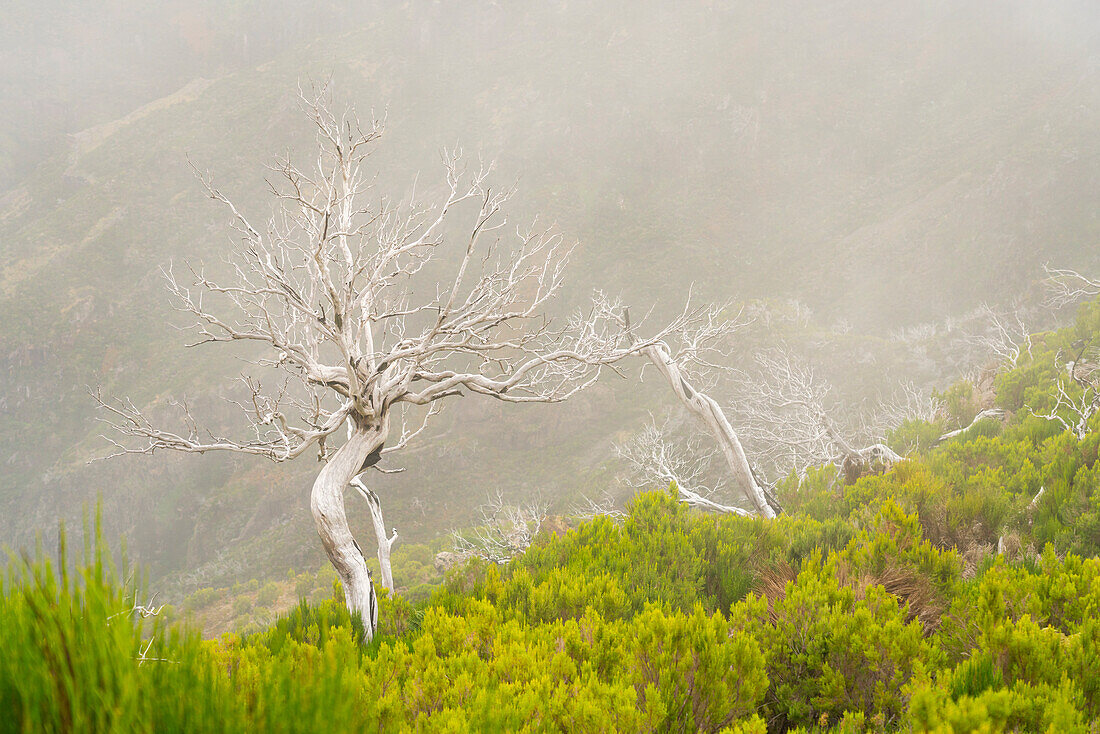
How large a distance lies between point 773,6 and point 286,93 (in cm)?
4134

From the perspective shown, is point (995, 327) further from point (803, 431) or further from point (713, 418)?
point (713, 418)

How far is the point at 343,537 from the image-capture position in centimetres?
413

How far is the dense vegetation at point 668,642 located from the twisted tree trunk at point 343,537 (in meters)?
0.17

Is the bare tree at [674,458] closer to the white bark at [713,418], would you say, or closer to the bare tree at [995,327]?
the white bark at [713,418]

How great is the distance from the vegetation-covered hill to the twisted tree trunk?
16539mm

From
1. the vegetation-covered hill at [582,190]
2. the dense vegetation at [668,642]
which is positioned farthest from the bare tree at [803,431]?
the vegetation-covered hill at [582,190]

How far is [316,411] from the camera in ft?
15.5

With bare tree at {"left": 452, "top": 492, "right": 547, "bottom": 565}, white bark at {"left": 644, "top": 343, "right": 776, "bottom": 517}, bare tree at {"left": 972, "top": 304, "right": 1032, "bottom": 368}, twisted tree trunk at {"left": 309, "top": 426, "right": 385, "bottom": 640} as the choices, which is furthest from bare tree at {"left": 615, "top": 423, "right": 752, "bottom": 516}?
twisted tree trunk at {"left": 309, "top": 426, "right": 385, "bottom": 640}

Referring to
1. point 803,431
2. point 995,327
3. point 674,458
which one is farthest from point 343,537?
point 995,327

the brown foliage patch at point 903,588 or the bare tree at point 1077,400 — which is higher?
the bare tree at point 1077,400

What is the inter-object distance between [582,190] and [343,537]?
3574 centimetres

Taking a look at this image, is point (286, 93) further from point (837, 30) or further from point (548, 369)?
point (548, 369)

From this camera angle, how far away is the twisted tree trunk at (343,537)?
12.9ft

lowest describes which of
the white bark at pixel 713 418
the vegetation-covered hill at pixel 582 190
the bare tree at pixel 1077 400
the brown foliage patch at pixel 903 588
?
the brown foliage patch at pixel 903 588
